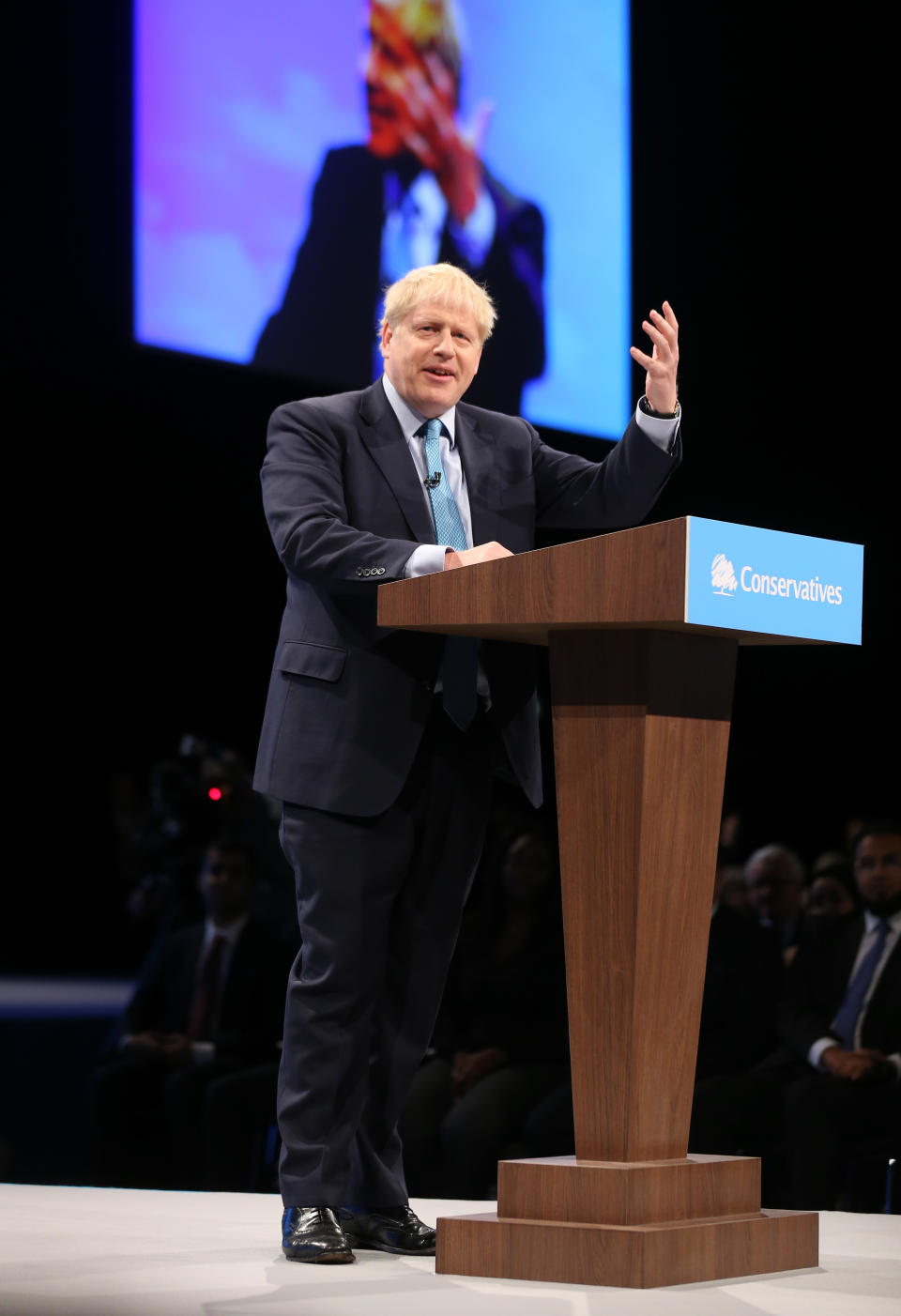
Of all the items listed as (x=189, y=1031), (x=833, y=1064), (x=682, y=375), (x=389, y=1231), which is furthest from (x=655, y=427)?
(x=682, y=375)

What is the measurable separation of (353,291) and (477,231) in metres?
0.49

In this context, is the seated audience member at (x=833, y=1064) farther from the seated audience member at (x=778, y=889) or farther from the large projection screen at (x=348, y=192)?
the large projection screen at (x=348, y=192)

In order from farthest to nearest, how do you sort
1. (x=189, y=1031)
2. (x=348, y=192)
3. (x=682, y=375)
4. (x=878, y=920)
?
(x=682, y=375)
(x=348, y=192)
(x=189, y=1031)
(x=878, y=920)

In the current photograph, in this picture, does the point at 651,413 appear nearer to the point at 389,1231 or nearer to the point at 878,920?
the point at 389,1231

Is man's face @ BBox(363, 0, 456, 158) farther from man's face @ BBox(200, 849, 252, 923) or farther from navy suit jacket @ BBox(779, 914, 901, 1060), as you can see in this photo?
navy suit jacket @ BBox(779, 914, 901, 1060)

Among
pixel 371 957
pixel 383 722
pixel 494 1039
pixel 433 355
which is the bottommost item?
pixel 494 1039

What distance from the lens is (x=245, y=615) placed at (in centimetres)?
711

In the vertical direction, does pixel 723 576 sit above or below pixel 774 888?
above

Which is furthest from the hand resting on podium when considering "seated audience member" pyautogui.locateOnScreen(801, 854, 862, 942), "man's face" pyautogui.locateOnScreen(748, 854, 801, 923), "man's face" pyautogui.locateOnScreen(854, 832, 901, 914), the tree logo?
"man's face" pyautogui.locateOnScreen(748, 854, 801, 923)

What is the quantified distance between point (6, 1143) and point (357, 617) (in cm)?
328

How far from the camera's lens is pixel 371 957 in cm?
218

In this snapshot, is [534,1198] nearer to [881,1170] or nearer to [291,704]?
[291,704]

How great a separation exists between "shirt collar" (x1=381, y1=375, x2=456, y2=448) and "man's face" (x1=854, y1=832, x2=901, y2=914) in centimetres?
217

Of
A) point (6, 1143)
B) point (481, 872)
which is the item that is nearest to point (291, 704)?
point (481, 872)
